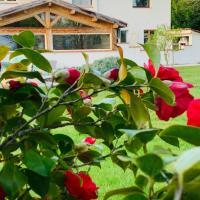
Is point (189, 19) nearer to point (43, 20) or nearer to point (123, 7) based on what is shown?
point (123, 7)

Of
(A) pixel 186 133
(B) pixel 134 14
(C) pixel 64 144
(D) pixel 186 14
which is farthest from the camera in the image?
(D) pixel 186 14

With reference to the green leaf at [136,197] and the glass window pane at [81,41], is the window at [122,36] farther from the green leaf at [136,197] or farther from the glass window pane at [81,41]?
the green leaf at [136,197]

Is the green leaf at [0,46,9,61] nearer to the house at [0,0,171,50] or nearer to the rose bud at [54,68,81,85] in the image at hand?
the rose bud at [54,68,81,85]

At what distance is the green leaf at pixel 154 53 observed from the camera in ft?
2.11

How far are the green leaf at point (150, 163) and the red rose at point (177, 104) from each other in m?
0.31

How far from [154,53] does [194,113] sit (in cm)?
9

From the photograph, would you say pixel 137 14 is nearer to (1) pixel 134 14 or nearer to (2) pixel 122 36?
(1) pixel 134 14

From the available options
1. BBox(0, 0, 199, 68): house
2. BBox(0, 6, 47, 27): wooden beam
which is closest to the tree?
BBox(0, 0, 199, 68): house

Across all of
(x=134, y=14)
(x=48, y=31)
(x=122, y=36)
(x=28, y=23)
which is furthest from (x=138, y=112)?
(x=134, y=14)

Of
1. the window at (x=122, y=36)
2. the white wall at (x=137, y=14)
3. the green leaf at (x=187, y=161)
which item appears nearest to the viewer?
the green leaf at (x=187, y=161)

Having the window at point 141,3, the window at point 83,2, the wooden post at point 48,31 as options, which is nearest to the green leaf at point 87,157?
the wooden post at point 48,31

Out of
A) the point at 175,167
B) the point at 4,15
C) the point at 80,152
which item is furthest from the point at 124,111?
the point at 4,15

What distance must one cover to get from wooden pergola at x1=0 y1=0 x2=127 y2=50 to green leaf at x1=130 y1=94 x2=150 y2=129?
45.6ft

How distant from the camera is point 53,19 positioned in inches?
607
